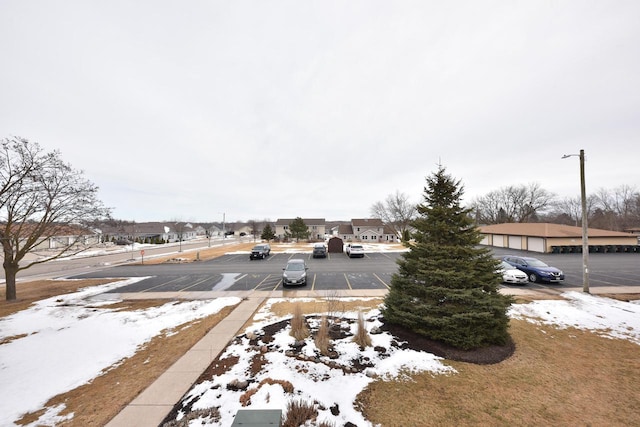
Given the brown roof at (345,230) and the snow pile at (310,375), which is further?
the brown roof at (345,230)

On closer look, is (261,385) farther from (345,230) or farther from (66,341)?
(345,230)

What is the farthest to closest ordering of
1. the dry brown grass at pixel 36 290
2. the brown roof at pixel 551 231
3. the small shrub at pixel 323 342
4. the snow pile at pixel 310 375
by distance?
the brown roof at pixel 551 231 → the dry brown grass at pixel 36 290 → the small shrub at pixel 323 342 → the snow pile at pixel 310 375

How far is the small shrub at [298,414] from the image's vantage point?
3.98 metres

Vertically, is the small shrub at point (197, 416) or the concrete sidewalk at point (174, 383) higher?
the small shrub at point (197, 416)

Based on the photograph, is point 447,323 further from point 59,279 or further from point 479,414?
point 59,279

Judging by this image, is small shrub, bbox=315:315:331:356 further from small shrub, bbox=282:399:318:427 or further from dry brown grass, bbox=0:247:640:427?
small shrub, bbox=282:399:318:427

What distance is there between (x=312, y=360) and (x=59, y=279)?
23.7 metres

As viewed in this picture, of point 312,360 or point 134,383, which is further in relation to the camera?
point 312,360

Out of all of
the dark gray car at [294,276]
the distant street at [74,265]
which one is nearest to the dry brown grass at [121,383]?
the dark gray car at [294,276]

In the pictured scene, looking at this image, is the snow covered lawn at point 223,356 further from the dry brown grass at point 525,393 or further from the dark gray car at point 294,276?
the dark gray car at point 294,276

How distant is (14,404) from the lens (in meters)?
4.85

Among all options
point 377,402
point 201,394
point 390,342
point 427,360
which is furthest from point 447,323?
point 201,394

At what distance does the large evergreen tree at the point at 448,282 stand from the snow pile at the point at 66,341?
8298 mm

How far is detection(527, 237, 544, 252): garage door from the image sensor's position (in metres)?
30.3
